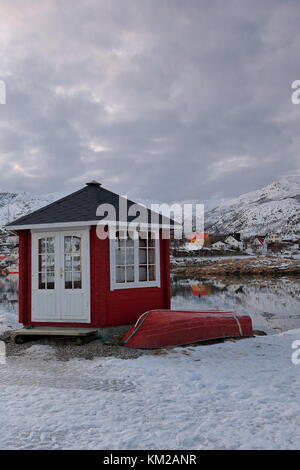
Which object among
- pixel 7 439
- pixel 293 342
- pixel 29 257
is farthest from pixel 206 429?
pixel 29 257

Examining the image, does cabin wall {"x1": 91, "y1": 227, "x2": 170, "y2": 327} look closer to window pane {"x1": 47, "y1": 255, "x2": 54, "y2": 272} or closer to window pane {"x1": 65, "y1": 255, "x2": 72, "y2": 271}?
window pane {"x1": 65, "y1": 255, "x2": 72, "y2": 271}

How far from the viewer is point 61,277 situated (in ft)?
28.6

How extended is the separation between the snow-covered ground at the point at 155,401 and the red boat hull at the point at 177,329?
43 cm

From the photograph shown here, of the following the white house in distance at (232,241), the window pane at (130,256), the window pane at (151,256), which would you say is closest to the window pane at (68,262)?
the window pane at (130,256)

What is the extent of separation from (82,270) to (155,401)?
422 cm

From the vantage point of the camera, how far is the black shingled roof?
860cm

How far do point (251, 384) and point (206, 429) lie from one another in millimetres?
1626

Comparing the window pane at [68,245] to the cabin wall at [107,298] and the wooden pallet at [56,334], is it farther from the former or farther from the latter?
the wooden pallet at [56,334]

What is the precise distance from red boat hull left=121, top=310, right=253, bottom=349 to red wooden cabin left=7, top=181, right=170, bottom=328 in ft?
3.37

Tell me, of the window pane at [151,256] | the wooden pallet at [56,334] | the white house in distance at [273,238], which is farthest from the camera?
the white house in distance at [273,238]

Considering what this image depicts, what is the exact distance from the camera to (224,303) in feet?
60.3

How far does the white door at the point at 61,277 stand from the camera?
852 centimetres

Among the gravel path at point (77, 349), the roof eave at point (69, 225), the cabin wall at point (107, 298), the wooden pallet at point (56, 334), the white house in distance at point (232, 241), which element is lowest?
the gravel path at point (77, 349)

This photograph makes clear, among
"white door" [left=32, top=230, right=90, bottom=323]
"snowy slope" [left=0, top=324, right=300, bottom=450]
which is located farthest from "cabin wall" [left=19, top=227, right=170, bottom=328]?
"snowy slope" [left=0, top=324, right=300, bottom=450]
